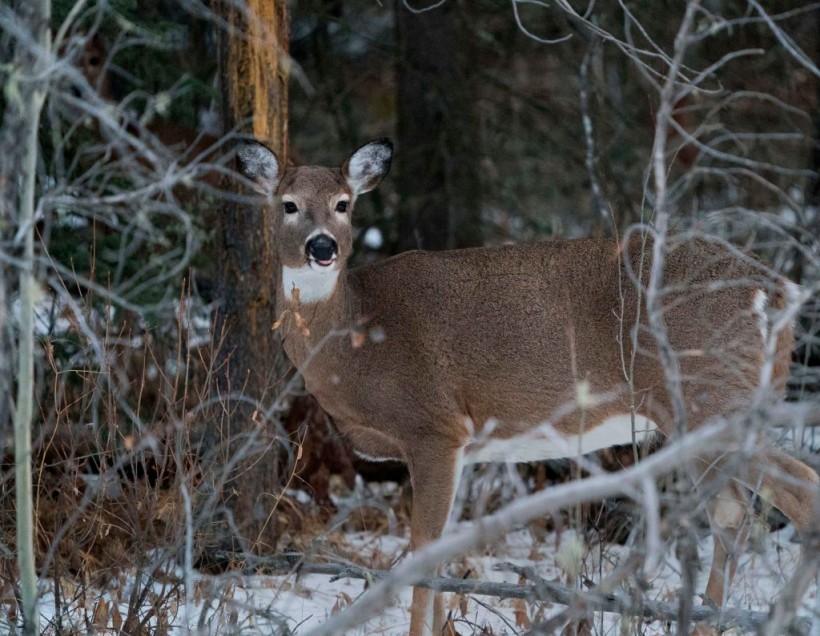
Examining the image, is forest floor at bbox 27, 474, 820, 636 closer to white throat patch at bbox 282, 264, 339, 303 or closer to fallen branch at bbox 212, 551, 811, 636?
fallen branch at bbox 212, 551, 811, 636

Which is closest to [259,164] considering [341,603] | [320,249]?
[320,249]

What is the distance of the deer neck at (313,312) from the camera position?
6027 mm

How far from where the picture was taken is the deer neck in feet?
19.8

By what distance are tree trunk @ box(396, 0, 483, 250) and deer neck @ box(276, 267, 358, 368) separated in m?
3.53

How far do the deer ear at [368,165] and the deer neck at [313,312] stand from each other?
0.59m

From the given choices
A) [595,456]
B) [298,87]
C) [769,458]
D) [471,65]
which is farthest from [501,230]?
[769,458]

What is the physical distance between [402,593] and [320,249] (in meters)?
1.86

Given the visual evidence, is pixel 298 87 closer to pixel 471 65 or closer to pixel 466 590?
pixel 471 65

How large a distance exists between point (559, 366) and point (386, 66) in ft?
19.6

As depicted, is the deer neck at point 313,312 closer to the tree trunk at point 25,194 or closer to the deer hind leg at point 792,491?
the deer hind leg at point 792,491

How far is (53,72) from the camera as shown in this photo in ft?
10.3

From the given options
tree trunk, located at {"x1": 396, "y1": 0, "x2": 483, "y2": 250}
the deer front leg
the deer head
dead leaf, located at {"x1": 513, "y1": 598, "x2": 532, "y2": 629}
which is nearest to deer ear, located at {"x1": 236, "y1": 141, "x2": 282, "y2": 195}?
the deer head

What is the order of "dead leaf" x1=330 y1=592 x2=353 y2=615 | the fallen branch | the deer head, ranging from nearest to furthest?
the fallen branch < "dead leaf" x1=330 y1=592 x2=353 y2=615 < the deer head

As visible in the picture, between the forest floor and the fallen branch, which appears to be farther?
the forest floor
